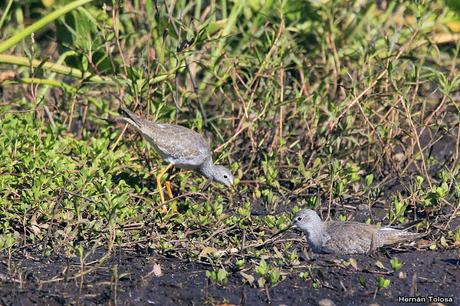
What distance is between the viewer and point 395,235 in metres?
6.41

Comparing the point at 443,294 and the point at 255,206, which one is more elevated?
the point at 443,294

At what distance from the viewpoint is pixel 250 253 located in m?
6.23

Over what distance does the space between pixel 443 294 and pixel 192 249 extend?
1.49 meters

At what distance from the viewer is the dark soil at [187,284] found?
5.64 meters

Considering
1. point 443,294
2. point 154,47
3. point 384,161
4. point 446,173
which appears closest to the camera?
point 443,294

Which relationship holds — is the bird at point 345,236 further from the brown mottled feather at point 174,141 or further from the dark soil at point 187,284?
the brown mottled feather at point 174,141

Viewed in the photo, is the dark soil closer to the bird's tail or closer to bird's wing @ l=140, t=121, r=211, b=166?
the bird's tail

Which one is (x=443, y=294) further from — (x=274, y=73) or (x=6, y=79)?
(x=6, y=79)

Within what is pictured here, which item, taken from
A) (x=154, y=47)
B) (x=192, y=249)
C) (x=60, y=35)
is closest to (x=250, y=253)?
(x=192, y=249)

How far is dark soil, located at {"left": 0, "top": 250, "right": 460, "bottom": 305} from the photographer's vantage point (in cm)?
564

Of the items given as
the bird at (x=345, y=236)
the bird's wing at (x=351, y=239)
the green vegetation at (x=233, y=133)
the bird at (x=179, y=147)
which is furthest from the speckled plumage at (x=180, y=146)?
the bird's wing at (x=351, y=239)

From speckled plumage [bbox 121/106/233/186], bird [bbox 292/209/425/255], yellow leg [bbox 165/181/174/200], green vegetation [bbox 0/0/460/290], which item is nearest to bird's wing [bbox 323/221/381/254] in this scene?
bird [bbox 292/209/425/255]

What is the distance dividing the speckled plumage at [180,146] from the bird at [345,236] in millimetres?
1000

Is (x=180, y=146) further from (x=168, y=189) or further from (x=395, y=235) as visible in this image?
(x=395, y=235)
